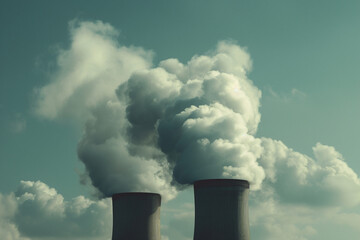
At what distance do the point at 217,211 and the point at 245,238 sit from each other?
1941mm

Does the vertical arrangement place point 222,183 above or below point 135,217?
above

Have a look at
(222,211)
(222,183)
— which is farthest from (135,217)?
(222,183)

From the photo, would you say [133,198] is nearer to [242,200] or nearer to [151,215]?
[151,215]

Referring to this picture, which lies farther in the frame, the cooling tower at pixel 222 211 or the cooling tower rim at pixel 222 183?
the cooling tower rim at pixel 222 183

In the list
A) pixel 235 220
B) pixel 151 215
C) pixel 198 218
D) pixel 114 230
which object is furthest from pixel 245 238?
pixel 114 230

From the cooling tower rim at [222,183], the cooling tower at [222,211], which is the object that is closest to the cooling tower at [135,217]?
the cooling tower at [222,211]

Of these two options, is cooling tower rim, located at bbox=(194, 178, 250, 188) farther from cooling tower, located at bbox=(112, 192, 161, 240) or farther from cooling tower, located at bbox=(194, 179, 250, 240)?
cooling tower, located at bbox=(112, 192, 161, 240)

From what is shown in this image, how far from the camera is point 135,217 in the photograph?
84.1ft

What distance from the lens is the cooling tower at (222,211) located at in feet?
70.7

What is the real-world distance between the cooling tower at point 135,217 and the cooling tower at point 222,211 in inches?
Answer: 168

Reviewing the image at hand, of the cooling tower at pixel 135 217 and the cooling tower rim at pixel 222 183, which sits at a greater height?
the cooling tower rim at pixel 222 183

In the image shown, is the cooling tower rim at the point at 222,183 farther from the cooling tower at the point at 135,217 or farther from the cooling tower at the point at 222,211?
the cooling tower at the point at 135,217

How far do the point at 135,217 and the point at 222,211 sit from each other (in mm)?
6175

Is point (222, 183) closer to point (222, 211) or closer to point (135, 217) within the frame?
point (222, 211)
